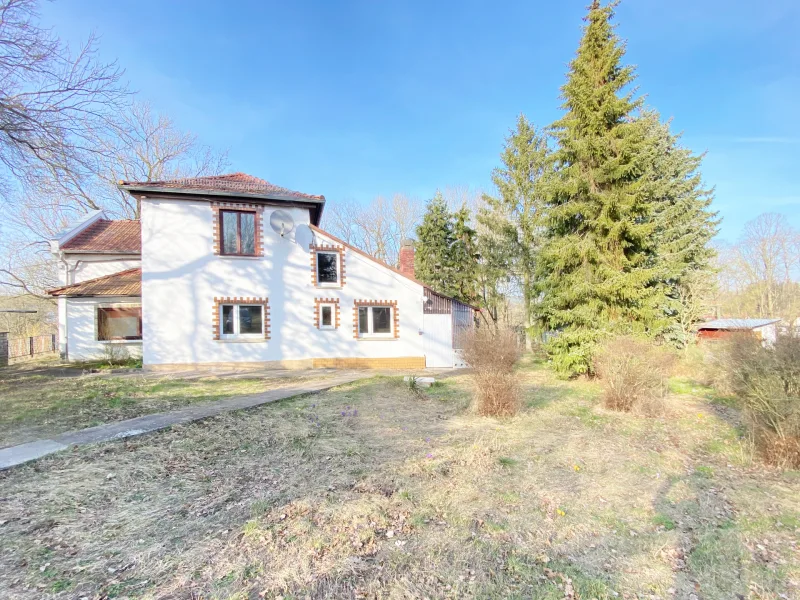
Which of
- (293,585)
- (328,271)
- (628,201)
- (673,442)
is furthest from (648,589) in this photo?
(328,271)

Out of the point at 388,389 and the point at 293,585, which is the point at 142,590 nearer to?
the point at 293,585

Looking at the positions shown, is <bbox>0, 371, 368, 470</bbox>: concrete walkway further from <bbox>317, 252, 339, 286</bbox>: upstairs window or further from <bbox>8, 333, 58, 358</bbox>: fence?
<bbox>8, 333, 58, 358</bbox>: fence

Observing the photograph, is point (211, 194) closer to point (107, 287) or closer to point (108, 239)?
point (107, 287)

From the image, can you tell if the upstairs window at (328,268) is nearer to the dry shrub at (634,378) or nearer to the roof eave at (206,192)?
the roof eave at (206,192)

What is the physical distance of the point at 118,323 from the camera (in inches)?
645

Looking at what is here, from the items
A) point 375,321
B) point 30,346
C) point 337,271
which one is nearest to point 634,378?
point 375,321

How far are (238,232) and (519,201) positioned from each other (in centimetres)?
1544

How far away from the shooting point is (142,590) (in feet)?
8.09

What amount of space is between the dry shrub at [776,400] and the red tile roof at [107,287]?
1919cm

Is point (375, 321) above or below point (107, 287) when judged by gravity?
below

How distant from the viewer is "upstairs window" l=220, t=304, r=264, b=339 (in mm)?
14281

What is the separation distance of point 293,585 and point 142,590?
0.97 meters

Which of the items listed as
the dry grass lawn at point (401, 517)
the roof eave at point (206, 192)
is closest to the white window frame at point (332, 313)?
the roof eave at point (206, 192)

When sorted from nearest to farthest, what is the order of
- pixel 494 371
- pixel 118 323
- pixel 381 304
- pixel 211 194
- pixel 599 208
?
1. pixel 494 371
2. pixel 599 208
3. pixel 211 194
4. pixel 381 304
5. pixel 118 323
